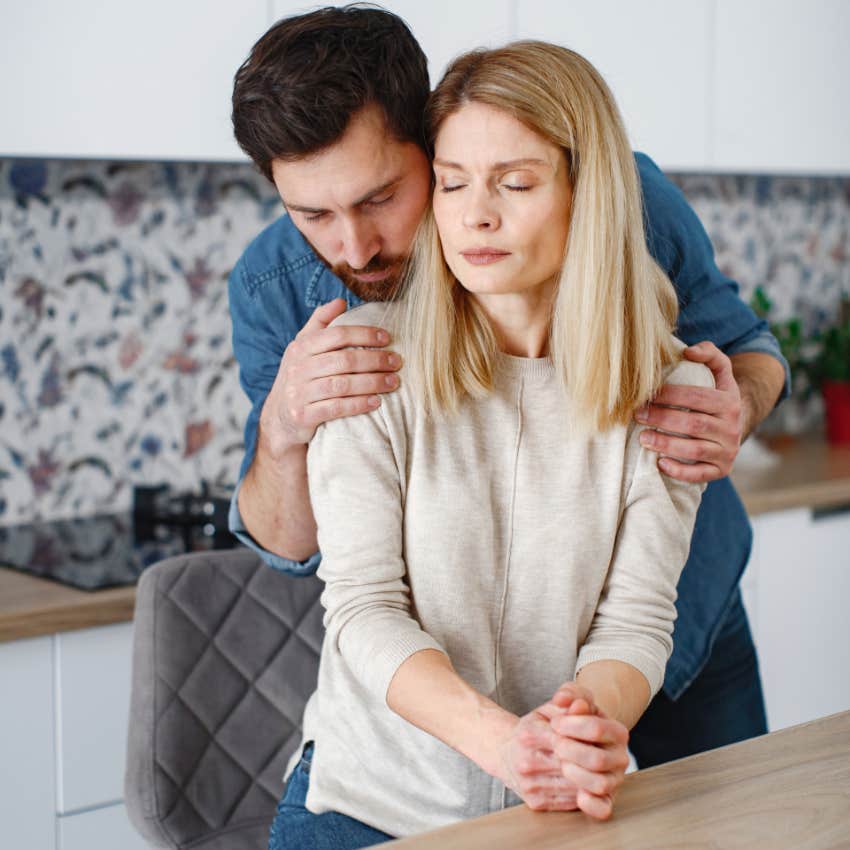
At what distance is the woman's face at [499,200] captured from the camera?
46.0 inches

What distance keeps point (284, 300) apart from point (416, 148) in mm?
344

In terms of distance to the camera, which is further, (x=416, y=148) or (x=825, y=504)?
(x=825, y=504)

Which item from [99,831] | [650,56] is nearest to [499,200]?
[99,831]

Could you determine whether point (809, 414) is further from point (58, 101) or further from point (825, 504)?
point (58, 101)

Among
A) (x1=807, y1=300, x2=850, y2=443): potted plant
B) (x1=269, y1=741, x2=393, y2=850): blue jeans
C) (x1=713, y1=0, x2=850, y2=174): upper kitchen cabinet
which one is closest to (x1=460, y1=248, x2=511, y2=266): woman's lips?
(x1=269, y1=741, x2=393, y2=850): blue jeans

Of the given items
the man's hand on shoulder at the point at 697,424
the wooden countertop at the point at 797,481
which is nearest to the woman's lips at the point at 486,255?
the man's hand on shoulder at the point at 697,424

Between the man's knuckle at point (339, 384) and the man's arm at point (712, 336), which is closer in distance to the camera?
the man's knuckle at point (339, 384)

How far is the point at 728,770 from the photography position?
1089 mm

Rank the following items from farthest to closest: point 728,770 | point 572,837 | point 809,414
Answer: point 809,414, point 728,770, point 572,837

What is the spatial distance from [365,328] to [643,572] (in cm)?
38

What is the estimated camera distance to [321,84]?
4.17ft

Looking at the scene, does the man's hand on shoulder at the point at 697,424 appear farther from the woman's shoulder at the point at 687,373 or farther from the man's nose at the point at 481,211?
the man's nose at the point at 481,211

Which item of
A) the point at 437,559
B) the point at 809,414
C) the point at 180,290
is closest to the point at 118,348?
the point at 180,290

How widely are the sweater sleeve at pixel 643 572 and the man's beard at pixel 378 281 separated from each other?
31 cm
